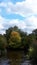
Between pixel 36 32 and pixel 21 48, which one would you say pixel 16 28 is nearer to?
pixel 36 32

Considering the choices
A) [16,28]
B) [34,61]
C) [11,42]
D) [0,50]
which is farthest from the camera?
[16,28]

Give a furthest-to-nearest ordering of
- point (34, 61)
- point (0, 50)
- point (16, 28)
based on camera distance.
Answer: point (16, 28)
point (0, 50)
point (34, 61)

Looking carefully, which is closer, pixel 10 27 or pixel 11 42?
pixel 11 42

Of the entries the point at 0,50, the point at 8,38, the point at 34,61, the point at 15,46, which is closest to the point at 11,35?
the point at 8,38

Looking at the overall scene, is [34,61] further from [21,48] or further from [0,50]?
[21,48]

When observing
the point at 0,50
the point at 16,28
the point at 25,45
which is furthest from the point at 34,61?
the point at 16,28

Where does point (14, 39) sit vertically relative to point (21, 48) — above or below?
above

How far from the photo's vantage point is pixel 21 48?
82.2 metres

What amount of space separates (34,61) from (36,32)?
172ft

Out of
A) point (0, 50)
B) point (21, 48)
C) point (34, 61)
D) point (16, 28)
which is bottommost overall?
point (34, 61)

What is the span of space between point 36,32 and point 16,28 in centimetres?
874

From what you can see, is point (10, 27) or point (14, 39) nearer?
point (14, 39)

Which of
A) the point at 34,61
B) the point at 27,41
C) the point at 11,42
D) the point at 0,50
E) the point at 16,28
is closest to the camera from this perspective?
the point at 34,61

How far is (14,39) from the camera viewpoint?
289ft
